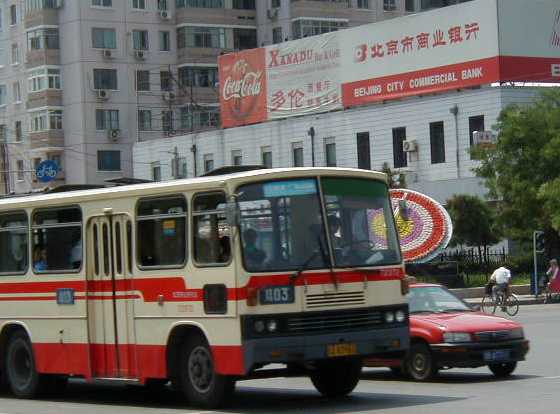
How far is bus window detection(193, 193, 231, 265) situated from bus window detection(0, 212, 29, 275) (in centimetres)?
403

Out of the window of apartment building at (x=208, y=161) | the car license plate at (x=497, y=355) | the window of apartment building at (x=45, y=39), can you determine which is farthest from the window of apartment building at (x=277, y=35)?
the car license plate at (x=497, y=355)

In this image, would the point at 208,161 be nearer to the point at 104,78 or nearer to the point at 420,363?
the point at 104,78

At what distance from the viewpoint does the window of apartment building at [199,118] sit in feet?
288

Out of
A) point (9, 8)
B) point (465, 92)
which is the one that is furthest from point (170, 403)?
point (9, 8)

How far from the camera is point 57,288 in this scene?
18500 mm

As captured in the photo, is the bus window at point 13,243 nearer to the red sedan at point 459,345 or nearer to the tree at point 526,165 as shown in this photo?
the red sedan at point 459,345

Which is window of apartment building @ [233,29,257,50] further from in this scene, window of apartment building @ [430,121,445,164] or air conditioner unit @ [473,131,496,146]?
air conditioner unit @ [473,131,496,146]

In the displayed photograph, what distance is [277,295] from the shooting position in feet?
50.6

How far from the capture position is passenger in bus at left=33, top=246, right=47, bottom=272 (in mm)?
18891

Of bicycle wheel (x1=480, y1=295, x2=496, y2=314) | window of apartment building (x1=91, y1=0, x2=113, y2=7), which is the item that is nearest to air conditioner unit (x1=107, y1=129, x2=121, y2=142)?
window of apartment building (x1=91, y1=0, x2=113, y2=7)

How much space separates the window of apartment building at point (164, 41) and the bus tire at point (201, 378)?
73.1 m

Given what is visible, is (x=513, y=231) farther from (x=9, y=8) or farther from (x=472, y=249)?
(x=9, y=8)

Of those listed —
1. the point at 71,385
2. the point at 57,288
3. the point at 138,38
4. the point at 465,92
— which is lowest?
the point at 71,385

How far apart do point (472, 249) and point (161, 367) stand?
43.3 meters
